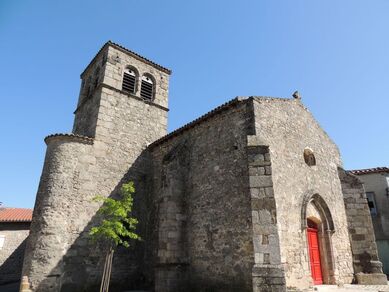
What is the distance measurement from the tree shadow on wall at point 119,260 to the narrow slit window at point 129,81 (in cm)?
345

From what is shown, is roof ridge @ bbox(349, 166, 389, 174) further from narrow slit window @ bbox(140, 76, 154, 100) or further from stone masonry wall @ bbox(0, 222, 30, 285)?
stone masonry wall @ bbox(0, 222, 30, 285)

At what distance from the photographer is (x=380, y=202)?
56.0 ft

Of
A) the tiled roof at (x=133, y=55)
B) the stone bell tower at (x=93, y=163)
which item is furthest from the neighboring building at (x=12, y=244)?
the tiled roof at (x=133, y=55)

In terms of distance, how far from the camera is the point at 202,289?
9258 millimetres

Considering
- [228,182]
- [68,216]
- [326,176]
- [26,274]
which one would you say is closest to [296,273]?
[228,182]

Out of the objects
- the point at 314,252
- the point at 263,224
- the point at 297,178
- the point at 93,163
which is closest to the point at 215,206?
the point at 263,224

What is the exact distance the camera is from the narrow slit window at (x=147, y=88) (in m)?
15.4

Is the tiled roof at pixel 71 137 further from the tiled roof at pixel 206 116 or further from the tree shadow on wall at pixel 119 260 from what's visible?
the tiled roof at pixel 206 116

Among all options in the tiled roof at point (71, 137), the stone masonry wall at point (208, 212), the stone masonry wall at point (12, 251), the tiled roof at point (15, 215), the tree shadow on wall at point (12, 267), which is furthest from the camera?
the tiled roof at point (15, 215)

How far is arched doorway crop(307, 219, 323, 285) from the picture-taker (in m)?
9.74

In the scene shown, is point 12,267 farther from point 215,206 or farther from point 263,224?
point 263,224

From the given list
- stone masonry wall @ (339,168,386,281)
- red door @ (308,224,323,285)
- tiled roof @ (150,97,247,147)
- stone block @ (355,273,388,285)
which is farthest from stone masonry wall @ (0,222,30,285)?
stone masonry wall @ (339,168,386,281)

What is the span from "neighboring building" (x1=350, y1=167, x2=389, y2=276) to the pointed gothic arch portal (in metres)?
8.61

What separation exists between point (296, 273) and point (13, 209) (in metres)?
19.5
